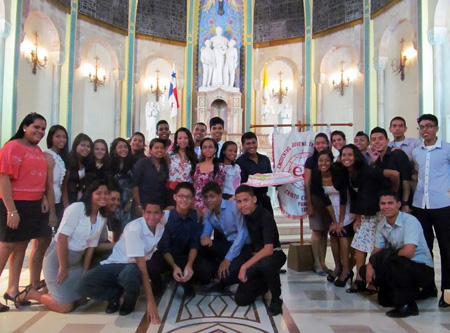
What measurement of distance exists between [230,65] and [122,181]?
27.4 feet

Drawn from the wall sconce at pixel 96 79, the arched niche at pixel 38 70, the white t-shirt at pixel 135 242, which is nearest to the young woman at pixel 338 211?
the white t-shirt at pixel 135 242

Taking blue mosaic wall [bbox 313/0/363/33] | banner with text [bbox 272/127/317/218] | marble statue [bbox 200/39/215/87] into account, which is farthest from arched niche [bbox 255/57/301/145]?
banner with text [bbox 272/127/317/218]

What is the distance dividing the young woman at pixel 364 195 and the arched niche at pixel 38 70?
7158 mm

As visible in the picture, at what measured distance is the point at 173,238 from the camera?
9.69 feet

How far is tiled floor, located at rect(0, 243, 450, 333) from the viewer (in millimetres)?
2338

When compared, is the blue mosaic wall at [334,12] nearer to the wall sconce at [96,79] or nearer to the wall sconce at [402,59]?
the wall sconce at [402,59]

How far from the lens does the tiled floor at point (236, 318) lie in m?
2.34

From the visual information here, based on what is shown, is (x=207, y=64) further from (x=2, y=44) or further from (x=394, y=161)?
(x=394, y=161)

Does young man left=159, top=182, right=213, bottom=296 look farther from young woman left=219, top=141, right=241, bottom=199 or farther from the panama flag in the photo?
the panama flag

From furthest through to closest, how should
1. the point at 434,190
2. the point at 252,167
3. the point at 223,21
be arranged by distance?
the point at 223,21, the point at 252,167, the point at 434,190

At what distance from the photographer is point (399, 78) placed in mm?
9109

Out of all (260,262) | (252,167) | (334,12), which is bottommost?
(260,262)

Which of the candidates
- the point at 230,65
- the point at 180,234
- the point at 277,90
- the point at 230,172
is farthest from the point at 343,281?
the point at 277,90

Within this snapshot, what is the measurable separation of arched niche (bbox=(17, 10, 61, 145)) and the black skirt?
19.6ft
